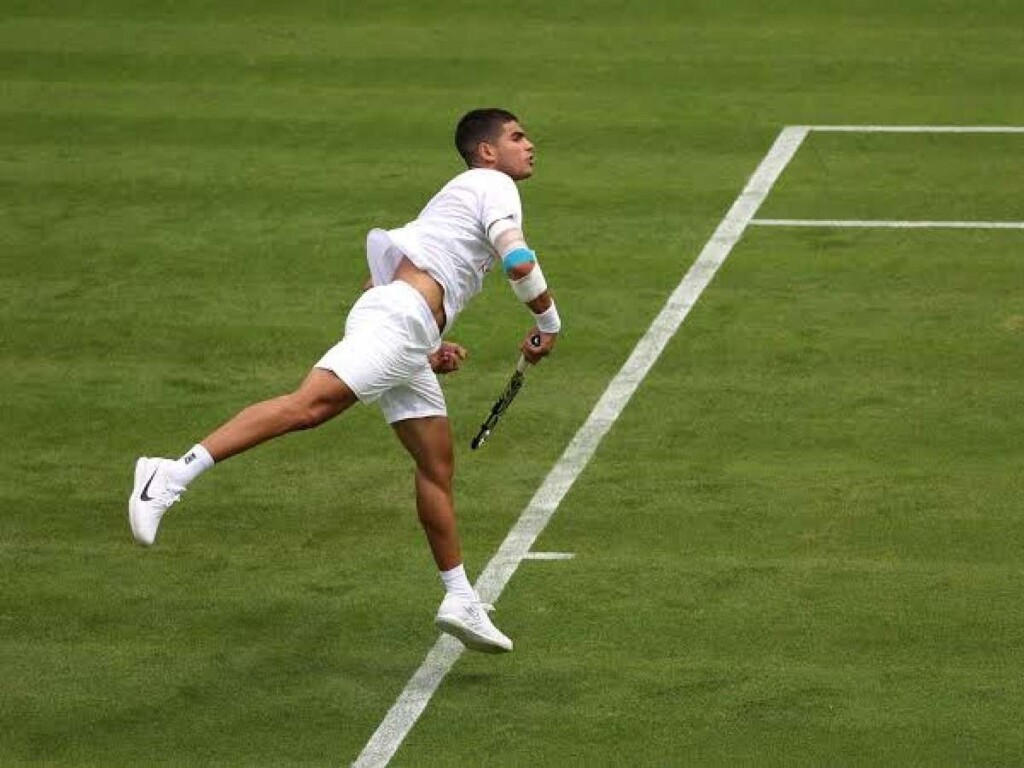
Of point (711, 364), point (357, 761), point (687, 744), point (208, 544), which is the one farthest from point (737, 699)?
point (711, 364)

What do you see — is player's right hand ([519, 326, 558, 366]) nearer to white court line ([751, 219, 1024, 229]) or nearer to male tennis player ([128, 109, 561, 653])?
male tennis player ([128, 109, 561, 653])

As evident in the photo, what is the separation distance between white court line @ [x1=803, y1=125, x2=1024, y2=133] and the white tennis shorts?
761 cm

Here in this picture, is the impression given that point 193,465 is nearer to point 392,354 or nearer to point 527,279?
point 392,354

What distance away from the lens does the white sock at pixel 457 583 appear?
9891 mm

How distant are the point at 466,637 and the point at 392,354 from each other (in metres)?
1.16

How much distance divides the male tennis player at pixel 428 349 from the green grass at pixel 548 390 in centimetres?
67

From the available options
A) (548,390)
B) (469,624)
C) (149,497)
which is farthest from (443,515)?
(548,390)

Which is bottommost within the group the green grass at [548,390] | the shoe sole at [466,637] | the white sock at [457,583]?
the green grass at [548,390]

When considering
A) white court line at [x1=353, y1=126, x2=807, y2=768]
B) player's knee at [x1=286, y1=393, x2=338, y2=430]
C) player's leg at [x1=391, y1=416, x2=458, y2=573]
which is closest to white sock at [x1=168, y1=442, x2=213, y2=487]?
player's knee at [x1=286, y1=393, x2=338, y2=430]

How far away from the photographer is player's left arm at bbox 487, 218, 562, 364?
9742 mm

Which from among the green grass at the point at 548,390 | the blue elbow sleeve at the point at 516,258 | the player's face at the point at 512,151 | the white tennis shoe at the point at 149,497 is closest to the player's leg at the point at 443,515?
the green grass at the point at 548,390

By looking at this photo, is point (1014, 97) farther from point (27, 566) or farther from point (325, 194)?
point (27, 566)

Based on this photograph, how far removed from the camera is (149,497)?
31.3 feet

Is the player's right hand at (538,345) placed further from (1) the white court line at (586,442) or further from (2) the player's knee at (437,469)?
(1) the white court line at (586,442)
